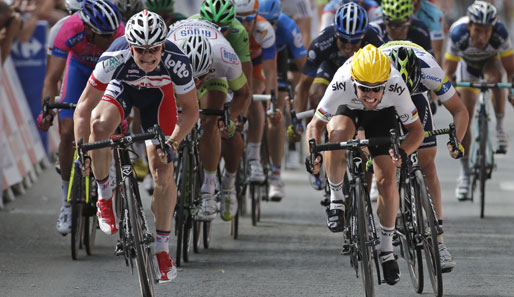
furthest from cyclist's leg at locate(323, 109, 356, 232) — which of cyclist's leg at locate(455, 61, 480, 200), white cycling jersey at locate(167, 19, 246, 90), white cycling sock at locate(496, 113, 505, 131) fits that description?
white cycling sock at locate(496, 113, 505, 131)

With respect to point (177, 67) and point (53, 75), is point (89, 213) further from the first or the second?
point (177, 67)

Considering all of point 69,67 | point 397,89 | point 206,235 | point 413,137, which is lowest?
point 206,235

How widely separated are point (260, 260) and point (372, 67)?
2.71 m

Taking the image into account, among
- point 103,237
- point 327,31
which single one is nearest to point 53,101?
point 103,237

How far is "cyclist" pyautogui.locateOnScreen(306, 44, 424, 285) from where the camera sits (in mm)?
7953

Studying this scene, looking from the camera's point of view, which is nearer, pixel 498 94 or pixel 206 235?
pixel 206 235

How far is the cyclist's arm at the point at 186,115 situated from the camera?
26.5 ft

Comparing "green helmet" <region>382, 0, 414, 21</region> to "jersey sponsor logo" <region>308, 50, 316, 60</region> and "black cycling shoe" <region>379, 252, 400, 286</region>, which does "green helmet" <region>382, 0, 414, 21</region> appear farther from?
"black cycling shoe" <region>379, 252, 400, 286</region>

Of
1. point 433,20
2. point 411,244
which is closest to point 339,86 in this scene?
point 411,244

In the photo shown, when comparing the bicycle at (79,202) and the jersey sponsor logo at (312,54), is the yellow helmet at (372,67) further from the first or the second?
the jersey sponsor logo at (312,54)

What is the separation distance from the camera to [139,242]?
25.4 feet

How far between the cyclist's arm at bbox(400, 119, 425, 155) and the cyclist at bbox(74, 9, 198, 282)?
4.56 ft

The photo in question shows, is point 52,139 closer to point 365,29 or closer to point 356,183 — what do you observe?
point 365,29

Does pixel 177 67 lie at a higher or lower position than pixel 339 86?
higher
